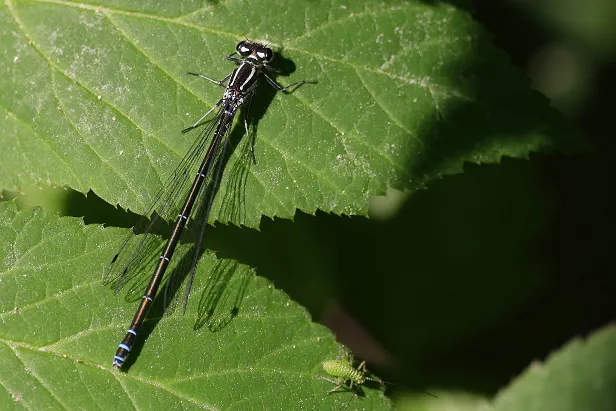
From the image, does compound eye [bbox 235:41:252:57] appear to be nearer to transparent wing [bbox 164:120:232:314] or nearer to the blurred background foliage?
transparent wing [bbox 164:120:232:314]

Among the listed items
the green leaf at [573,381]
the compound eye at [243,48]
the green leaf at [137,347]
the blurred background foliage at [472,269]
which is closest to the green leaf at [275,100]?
the compound eye at [243,48]

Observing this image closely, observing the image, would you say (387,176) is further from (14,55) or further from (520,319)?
(520,319)

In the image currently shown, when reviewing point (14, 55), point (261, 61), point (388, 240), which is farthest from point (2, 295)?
point (388, 240)

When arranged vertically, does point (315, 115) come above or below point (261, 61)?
below

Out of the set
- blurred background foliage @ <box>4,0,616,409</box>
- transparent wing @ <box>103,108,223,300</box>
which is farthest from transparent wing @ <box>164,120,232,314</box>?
blurred background foliage @ <box>4,0,616,409</box>

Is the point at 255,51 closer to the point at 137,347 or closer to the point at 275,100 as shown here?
the point at 275,100

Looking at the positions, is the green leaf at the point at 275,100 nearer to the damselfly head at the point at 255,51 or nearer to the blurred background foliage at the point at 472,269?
the damselfly head at the point at 255,51
